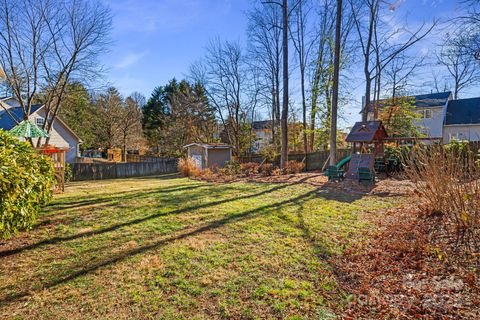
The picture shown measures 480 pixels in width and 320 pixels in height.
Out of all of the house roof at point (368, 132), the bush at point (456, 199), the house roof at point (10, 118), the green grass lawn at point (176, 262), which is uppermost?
the house roof at point (10, 118)

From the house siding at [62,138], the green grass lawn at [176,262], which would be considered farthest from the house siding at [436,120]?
the house siding at [62,138]

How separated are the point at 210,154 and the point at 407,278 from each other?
1529 centimetres

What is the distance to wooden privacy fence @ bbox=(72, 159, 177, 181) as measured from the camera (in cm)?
1633

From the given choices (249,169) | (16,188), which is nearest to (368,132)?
(249,169)

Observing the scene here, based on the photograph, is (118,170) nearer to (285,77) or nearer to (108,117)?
(108,117)

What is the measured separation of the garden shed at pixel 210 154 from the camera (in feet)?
57.1

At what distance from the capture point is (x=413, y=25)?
14305mm

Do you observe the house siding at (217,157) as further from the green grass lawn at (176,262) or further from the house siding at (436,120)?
the house siding at (436,120)

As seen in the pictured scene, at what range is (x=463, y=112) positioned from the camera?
24422 millimetres

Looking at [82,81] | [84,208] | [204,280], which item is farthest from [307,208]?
[82,81]

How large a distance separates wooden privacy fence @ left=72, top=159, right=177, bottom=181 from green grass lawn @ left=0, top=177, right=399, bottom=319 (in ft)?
38.7

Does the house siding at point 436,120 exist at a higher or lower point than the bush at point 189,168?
higher

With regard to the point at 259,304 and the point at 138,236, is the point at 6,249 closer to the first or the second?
the point at 138,236

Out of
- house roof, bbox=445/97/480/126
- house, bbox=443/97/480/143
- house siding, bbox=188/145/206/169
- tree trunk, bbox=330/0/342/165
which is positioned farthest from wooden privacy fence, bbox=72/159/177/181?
house roof, bbox=445/97/480/126
